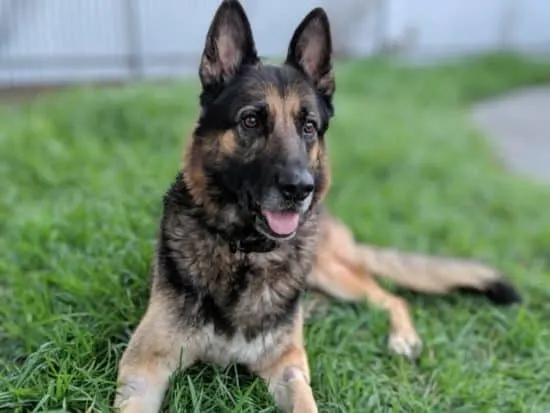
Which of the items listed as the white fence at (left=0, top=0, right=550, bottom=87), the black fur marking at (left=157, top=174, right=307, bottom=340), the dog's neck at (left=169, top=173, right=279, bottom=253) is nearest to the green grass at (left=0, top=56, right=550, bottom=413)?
the black fur marking at (left=157, top=174, right=307, bottom=340)

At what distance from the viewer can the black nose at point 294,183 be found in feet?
8.58

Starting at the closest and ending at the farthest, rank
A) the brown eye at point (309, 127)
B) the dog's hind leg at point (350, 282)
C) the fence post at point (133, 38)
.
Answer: the brown eye at point (309, 127) < the dog's hind leg at point (350, 282) < the fence post at point (133, 38)

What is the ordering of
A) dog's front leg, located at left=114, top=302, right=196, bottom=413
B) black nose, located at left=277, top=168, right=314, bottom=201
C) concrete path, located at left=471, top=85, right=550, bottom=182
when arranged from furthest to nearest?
concrete path, located at left=471, top=85, right=550, bottom=182 → dog's front leg, located at left=114, top=302, right=196, bottom=413 → black nose, located at left=277, top=168, right=314, bottom=201

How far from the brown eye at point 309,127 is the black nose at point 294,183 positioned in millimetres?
272

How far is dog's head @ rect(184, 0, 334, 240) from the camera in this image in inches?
106

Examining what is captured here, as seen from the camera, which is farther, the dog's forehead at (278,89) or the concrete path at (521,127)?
the concrete path at (521,127)

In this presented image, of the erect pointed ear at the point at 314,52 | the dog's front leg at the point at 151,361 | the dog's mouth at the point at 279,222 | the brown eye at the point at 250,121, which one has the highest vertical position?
the erect pointed ear at the point at 314,52

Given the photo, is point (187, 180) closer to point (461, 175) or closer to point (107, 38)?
point (461, 175)

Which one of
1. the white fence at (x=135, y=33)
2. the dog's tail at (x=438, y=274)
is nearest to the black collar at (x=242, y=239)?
the dog's tail at (x=438, y=274)

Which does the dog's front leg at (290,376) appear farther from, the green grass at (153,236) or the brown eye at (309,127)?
the brown eye at (309,127)

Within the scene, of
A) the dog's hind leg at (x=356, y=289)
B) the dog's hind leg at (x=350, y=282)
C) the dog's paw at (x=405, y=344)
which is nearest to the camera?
the dog's paw at (x=405, y=344)

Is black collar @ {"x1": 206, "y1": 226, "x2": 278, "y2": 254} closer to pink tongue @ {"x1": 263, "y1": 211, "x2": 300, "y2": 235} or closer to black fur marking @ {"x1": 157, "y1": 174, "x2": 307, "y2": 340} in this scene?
black fur marking @ {"x1": 157, "y1": 174, "x2": 307, "y2": 340}

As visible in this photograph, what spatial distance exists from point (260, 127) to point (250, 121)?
4 centimetres

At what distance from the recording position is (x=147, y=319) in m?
2.88
